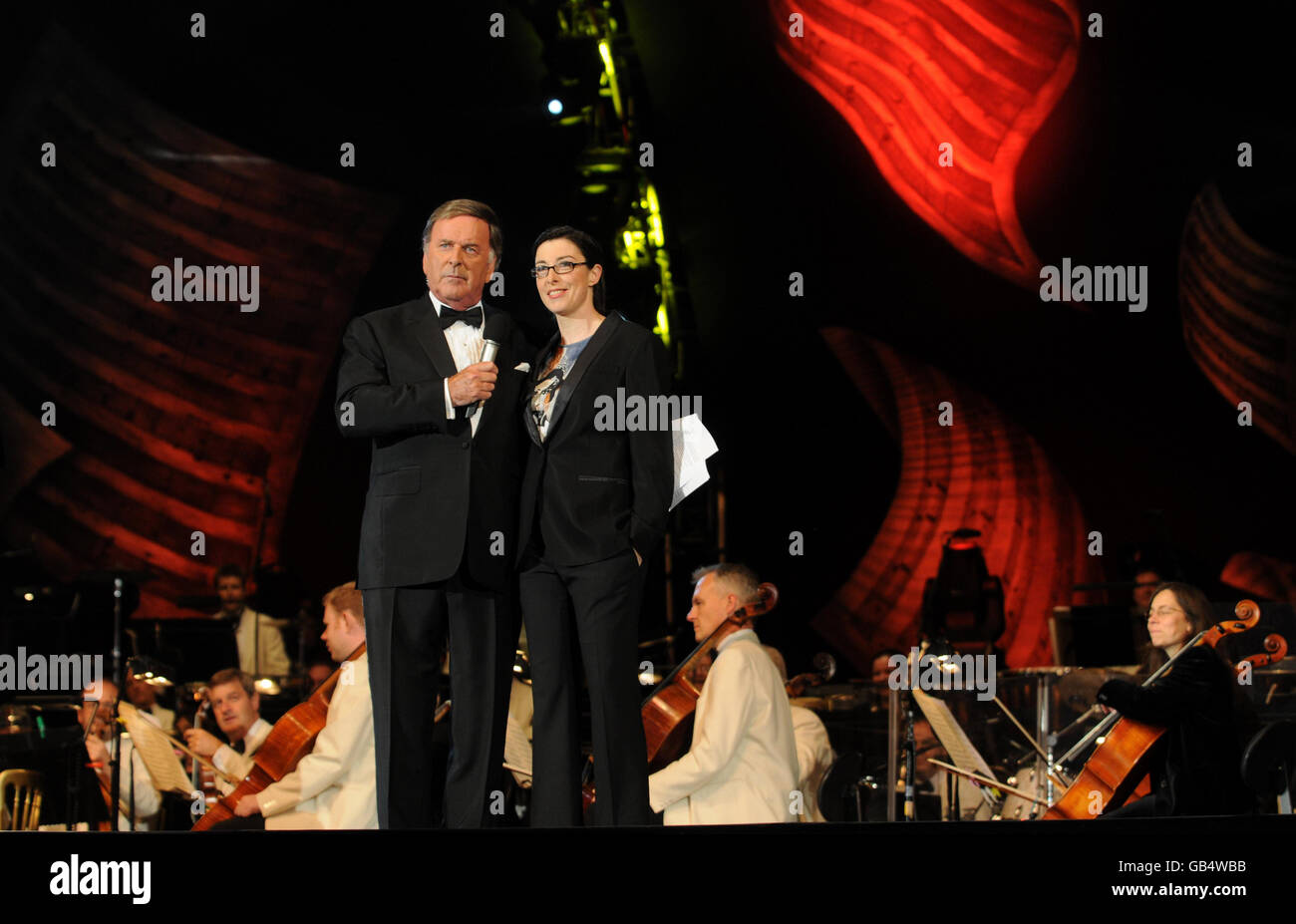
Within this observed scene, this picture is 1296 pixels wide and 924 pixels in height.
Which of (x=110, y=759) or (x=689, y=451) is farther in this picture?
(x=110, y=759)

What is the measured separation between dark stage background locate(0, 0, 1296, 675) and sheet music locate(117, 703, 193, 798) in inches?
147

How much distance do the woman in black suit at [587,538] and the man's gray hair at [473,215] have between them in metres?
0.12

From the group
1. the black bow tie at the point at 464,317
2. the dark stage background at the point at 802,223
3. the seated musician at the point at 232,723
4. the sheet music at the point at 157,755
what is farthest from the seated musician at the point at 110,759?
the dark stage background at the point at 802,223

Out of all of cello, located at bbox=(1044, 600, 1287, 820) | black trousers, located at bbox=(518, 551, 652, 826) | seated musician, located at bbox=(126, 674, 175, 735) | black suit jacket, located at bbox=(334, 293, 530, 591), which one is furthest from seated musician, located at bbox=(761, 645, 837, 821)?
seated musician, located at bbox=(126, 674, 175, 735)

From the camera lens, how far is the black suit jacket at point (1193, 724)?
391 centimetres

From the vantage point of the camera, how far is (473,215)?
2.97 meters

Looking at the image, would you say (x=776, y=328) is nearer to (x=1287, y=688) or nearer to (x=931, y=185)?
(x=931, y=185)

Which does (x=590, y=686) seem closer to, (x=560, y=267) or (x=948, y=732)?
(x=560, y=267)

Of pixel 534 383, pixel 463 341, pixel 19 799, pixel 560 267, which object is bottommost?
pixel 19 799

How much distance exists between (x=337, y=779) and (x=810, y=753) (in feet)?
6.70

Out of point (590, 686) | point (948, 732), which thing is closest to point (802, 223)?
point (948, 732)

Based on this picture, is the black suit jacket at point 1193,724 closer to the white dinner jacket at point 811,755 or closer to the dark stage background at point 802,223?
the white dinner jacket at point 811,755

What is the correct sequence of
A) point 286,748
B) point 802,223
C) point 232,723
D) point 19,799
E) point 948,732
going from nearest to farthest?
point 286,748 → point 19,799 → point 948,732 → point 232,723 → point 802,223
